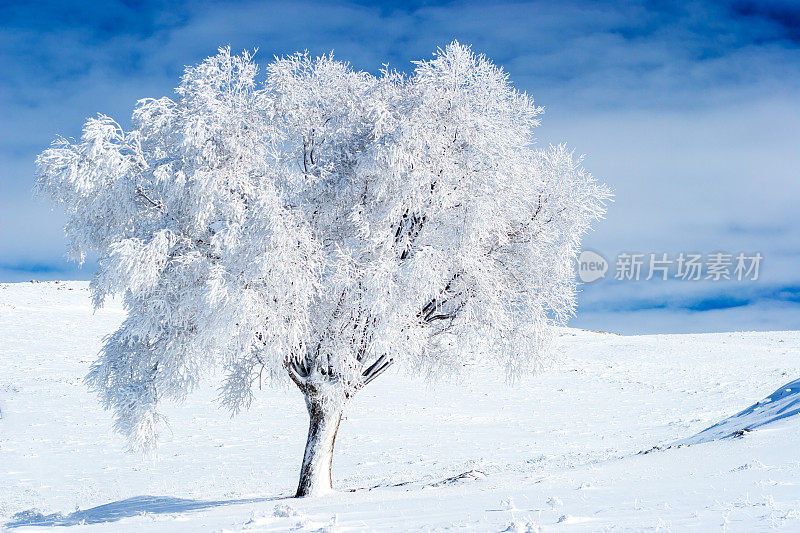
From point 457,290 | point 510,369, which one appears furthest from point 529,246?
point 510,369

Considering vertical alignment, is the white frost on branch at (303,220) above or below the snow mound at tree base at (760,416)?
above

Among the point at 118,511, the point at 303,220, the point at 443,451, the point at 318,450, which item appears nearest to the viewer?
the point at 303,220

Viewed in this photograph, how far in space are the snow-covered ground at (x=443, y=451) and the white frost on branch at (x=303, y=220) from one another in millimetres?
2827

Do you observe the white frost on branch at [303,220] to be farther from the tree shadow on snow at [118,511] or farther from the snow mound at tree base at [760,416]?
the snow mound at tree base at [760,416]

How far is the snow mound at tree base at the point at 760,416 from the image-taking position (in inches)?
493

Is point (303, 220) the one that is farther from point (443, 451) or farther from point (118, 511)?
point (443, 451)

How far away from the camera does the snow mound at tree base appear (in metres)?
12.5

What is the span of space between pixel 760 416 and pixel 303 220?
10.7 metres

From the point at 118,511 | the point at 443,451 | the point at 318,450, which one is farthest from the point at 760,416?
the point at 118,511

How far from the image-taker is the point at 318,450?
48.3 ft

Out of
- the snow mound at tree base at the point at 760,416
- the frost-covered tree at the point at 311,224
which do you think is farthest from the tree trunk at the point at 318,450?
the snow mound at tree base at the point at 760,416

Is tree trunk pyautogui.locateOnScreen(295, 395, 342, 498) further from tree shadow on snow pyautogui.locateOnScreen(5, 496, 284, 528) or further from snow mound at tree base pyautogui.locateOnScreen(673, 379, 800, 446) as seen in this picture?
snow mound at tree base pyautogui.locateOnScreen(673, 379, 800, 446)

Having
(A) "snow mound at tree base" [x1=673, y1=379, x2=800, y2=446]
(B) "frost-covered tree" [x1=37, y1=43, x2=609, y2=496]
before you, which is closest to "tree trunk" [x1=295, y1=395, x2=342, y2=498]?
(B) "frost-covered tree" [x1=37, y1=43, x2=609, y2=496]

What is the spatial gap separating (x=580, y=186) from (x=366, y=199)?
5.53 m
